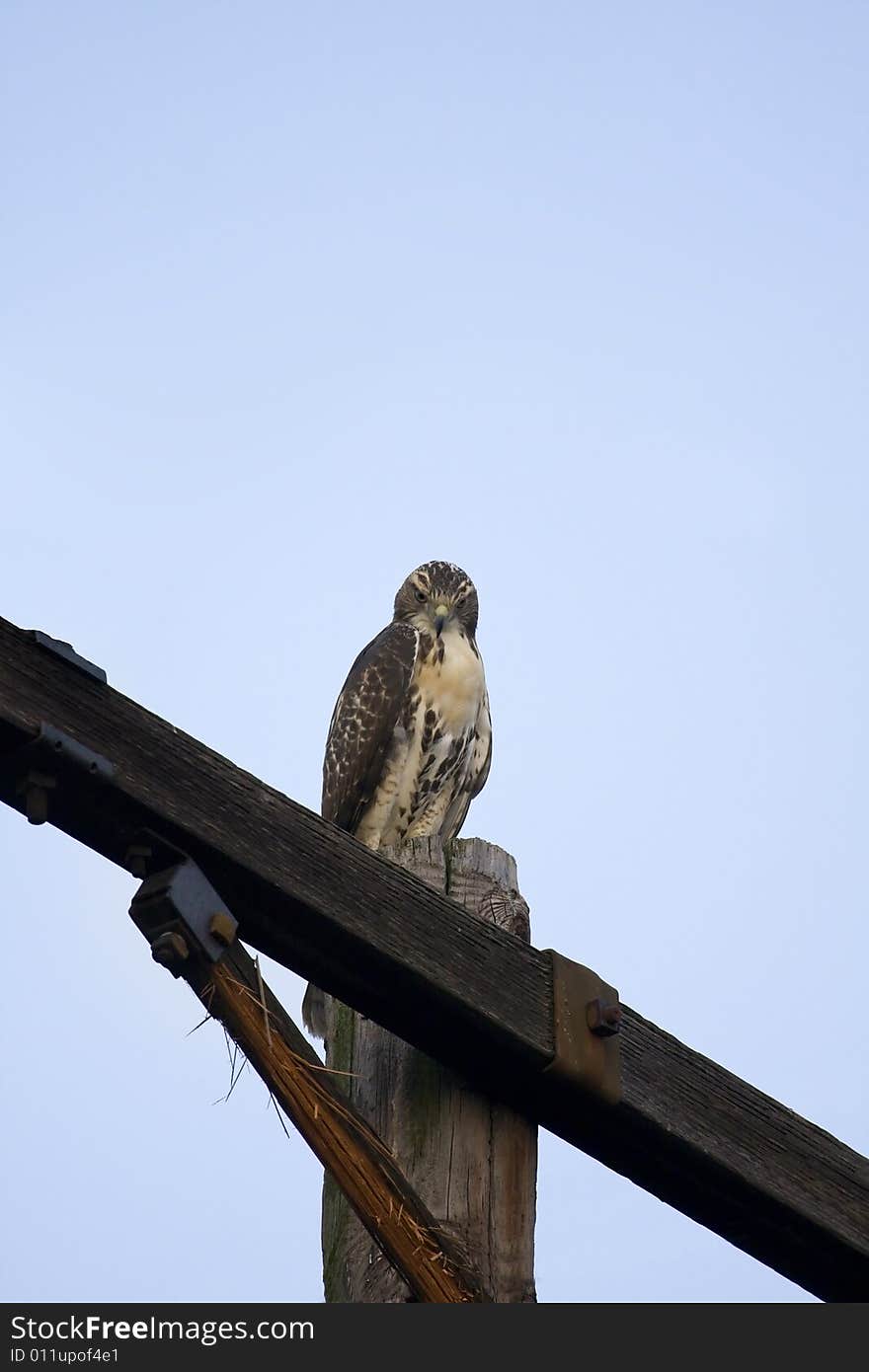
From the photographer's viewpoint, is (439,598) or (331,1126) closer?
(331,1126)

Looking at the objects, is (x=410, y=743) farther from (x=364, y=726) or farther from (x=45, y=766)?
(x=45, y=766)

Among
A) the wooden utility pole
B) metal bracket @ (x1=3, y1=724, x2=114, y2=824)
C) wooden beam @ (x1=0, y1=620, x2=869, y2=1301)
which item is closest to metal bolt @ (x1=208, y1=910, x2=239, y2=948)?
wooden beam @ (x1=0, y1=620, x2=869, y2=1301)

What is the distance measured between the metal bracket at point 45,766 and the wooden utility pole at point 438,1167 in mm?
847

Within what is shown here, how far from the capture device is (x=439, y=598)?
25.7 feet

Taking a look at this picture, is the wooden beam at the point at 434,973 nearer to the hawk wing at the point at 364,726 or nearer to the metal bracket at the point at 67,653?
the metal bracket at the point at 67,653

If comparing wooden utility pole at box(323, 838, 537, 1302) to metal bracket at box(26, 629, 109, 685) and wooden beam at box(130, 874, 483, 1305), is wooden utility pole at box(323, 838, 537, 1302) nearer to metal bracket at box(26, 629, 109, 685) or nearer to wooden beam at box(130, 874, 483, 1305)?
wooden beam at box(130, 874, 483, 1305)

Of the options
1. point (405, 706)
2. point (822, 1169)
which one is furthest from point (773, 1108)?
point (405, 706)

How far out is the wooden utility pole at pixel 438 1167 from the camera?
333 centimetres

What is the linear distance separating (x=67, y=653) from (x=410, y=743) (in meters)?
4.28

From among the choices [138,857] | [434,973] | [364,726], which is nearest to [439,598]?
[364,726]

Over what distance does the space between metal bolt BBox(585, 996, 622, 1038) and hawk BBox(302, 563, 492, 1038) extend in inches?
142

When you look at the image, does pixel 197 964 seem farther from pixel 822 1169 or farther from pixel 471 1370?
pixel 822 1169

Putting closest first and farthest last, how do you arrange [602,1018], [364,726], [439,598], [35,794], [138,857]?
[35,794] → [138,857] → [602,1018] → [364,726] → [439,598]

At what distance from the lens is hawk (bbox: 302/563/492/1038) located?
7203 mm
